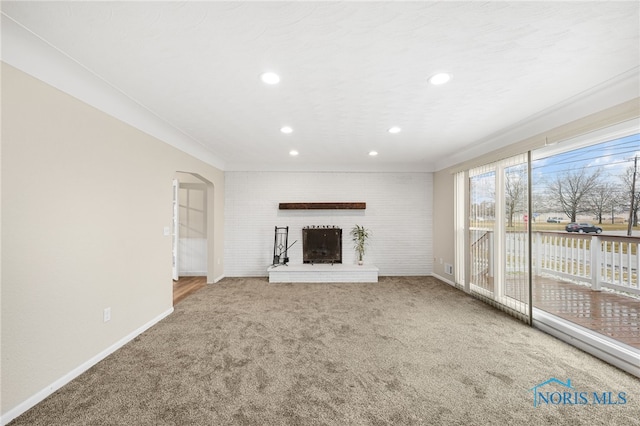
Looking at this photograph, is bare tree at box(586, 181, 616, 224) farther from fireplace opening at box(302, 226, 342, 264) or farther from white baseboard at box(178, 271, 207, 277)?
white baseboard at box(178, 271, 207, 277)

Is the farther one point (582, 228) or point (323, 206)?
point (323, 206)

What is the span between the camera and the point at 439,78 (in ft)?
6.88

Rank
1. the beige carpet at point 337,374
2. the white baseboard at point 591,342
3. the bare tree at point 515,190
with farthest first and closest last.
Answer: the bare tree at point 515,190 → the white baseboard at point 591,342 → the beige carpet at point 337,374

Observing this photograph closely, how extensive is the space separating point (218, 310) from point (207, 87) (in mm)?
2902

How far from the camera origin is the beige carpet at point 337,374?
1.70 meters

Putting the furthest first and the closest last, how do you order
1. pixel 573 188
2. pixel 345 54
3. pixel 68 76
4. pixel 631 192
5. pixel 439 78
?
pixel 573 188, pixel 631 192, pixel 439 78, pixel 68 76, pixel 345 54

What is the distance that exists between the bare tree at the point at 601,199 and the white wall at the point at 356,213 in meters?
2.64

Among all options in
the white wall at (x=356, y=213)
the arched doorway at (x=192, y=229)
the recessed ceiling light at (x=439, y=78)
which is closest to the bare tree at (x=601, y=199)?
the white wall at (x=356, y=213)

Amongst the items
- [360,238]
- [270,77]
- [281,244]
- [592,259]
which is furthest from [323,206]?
[592,259]

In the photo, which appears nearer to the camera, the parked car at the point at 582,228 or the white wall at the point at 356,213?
the parked car at the point at 582,228

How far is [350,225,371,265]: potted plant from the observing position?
18.5 feet

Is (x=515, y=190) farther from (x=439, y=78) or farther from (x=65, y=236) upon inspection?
(x=65, y=236)

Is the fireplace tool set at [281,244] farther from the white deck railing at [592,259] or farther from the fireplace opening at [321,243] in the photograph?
the white deck railing at [592,259]

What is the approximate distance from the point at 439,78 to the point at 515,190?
7.52ft
